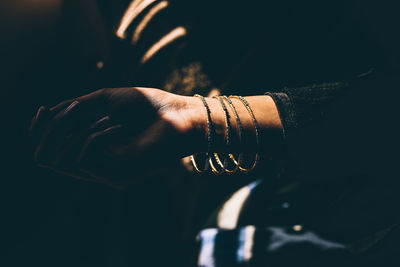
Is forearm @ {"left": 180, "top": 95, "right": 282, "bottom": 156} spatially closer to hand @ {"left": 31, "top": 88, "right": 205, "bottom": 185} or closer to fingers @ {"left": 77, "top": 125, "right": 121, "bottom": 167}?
hand @ {"left": 31, "top": 88, "right": 205, "bottom": 185}

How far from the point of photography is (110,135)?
22.9 inches

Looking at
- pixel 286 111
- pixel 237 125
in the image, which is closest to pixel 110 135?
pixel 237 125

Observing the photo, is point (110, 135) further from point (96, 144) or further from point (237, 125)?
point (237, 125)

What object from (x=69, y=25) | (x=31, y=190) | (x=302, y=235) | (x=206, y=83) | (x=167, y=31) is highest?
(x=69, y=25)

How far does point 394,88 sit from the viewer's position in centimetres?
74

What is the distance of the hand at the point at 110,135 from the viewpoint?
0.58 meters

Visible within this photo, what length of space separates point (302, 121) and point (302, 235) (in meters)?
0.38

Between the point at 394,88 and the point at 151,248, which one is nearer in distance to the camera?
the point at 394,88

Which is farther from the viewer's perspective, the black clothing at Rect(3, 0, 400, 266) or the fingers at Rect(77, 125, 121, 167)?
the black clothing at Rect(3, 0, 400, 266)

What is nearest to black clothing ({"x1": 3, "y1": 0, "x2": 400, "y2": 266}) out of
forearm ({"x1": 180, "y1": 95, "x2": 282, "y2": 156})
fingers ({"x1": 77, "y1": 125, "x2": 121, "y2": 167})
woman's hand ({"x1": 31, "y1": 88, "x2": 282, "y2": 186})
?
forearm ({"x1": 180, "y1": 95, "x2": 282, "y2": 156})

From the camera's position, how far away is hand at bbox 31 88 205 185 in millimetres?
580

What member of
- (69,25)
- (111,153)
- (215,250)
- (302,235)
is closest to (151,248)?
(215,250)

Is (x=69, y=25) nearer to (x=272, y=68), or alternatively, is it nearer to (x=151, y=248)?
(x=272, y=68)

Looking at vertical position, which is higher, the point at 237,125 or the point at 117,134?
the point at 117,134
